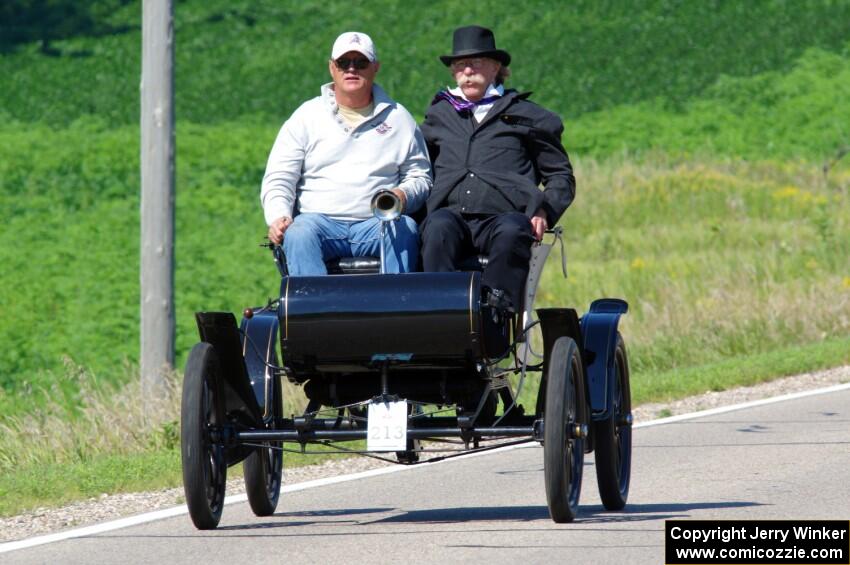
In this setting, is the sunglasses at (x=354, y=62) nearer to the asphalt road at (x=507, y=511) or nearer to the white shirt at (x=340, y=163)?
the white shirt at (x=340, y=163)

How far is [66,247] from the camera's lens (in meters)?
28.3

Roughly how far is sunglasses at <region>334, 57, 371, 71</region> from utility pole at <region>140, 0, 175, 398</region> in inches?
204

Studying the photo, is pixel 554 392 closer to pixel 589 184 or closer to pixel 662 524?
pixel 662 524

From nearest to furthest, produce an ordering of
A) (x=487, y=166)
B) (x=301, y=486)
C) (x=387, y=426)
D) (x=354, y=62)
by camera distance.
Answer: (x=387, y=426) < (x=354, y=62) < (x=487, y=166) < (x=301, y=486)

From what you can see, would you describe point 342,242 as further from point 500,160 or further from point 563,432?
point 563,432

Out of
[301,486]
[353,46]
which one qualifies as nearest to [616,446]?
[301,486]

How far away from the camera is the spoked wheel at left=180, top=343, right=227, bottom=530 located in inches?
323

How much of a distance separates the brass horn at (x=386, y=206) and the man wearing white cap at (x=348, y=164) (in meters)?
0.26

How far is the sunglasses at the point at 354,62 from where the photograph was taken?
9312 millimetres

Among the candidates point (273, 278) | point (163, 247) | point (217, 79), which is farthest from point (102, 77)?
point (163, 247)

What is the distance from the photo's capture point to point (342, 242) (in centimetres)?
921

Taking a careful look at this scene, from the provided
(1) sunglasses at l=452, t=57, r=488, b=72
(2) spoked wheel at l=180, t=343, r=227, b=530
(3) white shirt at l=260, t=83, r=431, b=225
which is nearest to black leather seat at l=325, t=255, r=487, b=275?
(3) white shirt at l=260, t=83, r=431, b=225

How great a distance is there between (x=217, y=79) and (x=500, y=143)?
38834mm

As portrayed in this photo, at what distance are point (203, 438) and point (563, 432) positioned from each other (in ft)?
5.06
